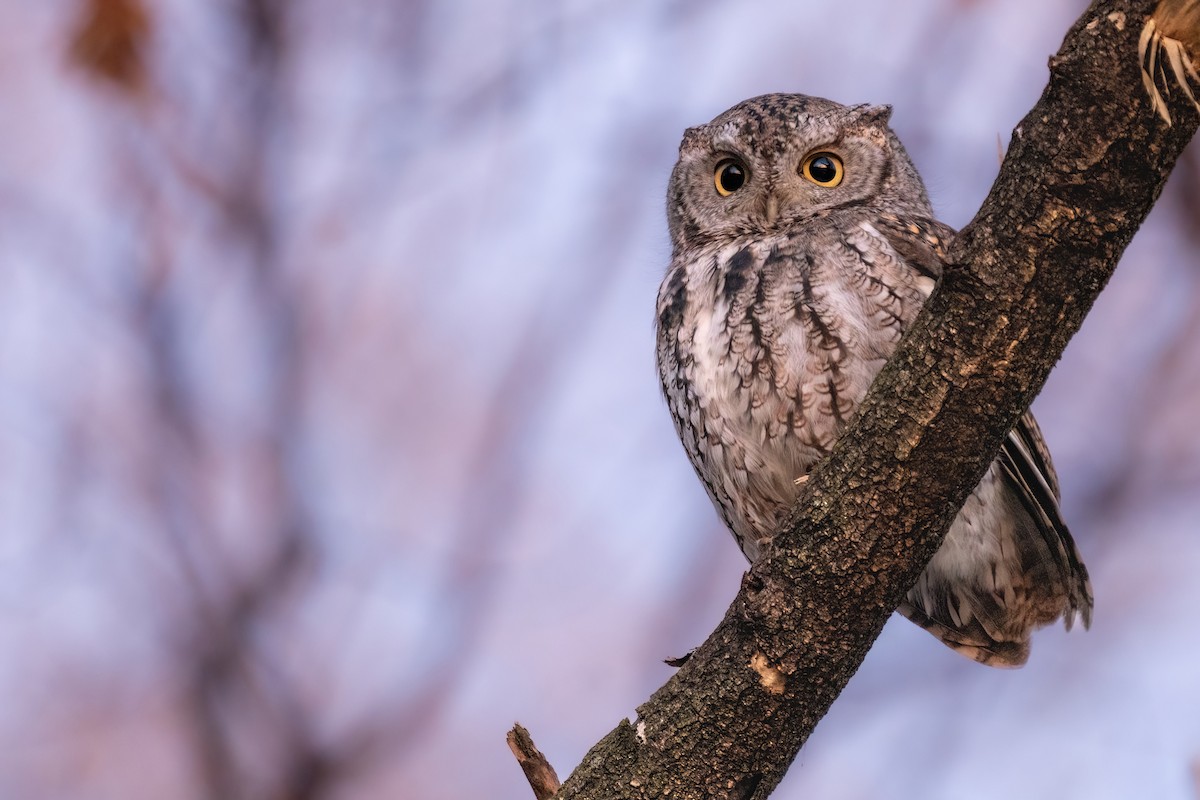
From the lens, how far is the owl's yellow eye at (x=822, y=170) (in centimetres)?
Answer: 298

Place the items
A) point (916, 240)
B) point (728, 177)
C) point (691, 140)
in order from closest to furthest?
point (916, 240), point (728, 177), point (691, 140)

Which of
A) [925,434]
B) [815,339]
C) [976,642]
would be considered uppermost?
[815,339]

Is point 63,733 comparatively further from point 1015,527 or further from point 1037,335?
point 1037,335

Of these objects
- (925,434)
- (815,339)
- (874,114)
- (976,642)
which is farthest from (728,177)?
(925,434)

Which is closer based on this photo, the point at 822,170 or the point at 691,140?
the point at 822,170

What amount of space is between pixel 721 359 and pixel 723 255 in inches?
13.5

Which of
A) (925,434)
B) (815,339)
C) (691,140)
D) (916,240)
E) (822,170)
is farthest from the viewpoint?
(691,140)

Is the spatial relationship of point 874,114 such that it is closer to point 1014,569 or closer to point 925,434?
point 1014,569

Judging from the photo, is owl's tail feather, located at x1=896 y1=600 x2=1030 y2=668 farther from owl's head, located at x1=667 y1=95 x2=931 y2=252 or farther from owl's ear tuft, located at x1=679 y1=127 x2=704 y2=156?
owl's ear tuft, located at x1=679 y1=127 x2=704 y2=156

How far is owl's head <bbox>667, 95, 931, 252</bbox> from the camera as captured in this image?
9.54 ft

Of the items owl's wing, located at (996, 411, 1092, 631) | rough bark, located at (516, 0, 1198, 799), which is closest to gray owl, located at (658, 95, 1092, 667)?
owl's wing, located at (996, 411, 1092, 631)

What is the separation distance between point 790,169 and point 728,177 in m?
0.20

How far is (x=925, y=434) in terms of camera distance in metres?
1.74

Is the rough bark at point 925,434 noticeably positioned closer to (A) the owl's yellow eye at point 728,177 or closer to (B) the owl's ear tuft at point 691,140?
(A) the owl's yellow eye at point 728,177
